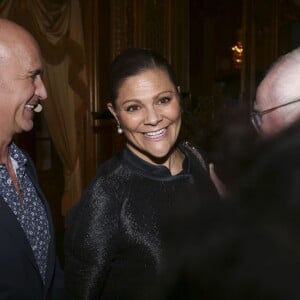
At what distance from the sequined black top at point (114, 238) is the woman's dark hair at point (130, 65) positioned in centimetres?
31

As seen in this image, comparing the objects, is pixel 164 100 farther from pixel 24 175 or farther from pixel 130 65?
pixel 24 175

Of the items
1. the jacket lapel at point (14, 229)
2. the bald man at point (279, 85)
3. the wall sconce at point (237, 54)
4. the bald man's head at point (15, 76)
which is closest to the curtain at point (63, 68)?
the wall sconce at point (237, 54)

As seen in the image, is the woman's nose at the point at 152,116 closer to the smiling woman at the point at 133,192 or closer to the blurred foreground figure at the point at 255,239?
the smiling woman at the point at 133,192

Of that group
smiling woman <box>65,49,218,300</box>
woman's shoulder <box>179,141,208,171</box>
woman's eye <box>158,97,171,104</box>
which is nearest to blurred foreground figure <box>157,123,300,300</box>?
smiling woman <box>65,49,218,300</box>

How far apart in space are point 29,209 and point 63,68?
4.44 meters

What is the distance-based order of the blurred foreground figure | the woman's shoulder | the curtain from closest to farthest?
the blurred foreground figure < the woman's shoulder < the curtain

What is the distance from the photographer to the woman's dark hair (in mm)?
1661

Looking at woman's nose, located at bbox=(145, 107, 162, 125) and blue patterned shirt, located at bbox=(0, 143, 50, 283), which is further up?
woman's nose, located at bbox=(145, 107, 162, 125)

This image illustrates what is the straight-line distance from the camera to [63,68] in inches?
234

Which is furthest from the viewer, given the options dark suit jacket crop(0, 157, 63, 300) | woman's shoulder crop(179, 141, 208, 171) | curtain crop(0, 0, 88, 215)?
curtain crop(0, 0, 88, 215)

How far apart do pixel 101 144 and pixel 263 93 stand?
16.1 feet

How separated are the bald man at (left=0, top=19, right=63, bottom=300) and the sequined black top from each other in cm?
14

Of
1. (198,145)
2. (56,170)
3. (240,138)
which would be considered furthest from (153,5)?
(240,138)

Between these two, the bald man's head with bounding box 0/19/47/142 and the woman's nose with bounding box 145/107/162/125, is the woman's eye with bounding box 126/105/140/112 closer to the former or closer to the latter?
the woman's nose with bounding box 145/107/162/125
